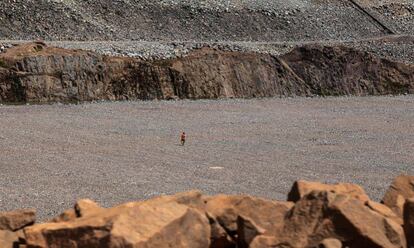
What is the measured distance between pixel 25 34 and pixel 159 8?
368 inches

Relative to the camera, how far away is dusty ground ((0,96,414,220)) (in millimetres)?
16828

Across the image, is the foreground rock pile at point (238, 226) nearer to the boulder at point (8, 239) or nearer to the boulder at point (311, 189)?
the boulder at point (8, 239)

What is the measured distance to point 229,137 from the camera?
85.2 ft

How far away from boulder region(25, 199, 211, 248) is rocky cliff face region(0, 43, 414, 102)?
27761 millimetres

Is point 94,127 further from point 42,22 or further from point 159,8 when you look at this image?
point 159,8

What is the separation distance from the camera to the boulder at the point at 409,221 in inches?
358

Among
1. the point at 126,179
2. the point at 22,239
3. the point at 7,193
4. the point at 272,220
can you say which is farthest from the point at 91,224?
the point at 126,179

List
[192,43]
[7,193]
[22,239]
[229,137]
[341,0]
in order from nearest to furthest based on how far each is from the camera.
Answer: [22,239]
[7,193]
[229,137]
[192,43]
[341,0]

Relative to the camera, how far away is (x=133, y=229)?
8.35 m

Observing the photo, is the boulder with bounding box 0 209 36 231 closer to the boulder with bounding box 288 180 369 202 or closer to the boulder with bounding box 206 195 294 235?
the boulder with bounding box 206 195 294 235

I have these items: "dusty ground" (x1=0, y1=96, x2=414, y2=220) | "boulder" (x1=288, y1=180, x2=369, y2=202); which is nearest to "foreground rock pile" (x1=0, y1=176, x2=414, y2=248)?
"boulder" (x1=288, y1=180, x2=369, y2=202)

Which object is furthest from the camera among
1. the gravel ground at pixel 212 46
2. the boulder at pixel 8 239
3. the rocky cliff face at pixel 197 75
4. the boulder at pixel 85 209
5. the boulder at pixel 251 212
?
the gravel ground at pixel 212 46

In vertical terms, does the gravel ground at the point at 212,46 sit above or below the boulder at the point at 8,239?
below

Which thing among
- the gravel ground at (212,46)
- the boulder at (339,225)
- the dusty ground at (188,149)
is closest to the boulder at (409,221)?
the boulder at (339,225)
